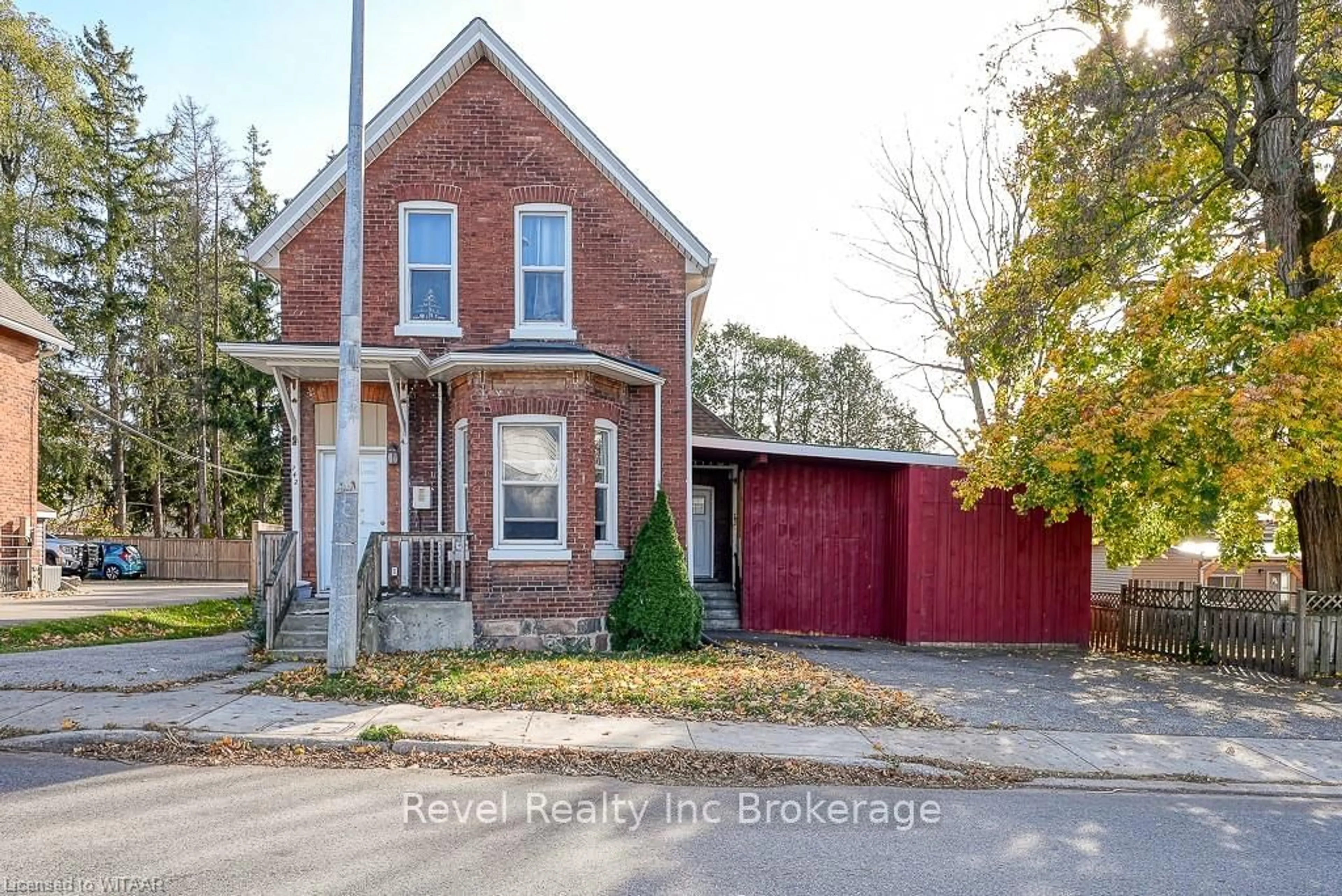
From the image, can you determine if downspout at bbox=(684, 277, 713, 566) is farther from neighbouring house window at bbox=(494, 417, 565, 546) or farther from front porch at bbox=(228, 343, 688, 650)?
neighbouring house window at bbox=(494, 417, 565, 546)

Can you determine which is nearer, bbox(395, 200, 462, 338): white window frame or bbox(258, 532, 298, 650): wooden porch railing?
Answer: bbox(258, 532, 298, 650): wooden porch railing

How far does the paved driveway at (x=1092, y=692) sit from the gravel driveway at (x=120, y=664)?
26.5 ft

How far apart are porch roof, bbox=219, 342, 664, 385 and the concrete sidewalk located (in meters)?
4.83

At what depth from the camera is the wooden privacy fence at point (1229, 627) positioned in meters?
12.7

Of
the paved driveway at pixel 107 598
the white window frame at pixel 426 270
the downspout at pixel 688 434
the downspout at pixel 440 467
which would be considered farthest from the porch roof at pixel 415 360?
the paved driveway at pixel 107 598

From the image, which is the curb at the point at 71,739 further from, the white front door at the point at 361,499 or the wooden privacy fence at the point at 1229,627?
the wooden privacy fence at the point at 1229,627

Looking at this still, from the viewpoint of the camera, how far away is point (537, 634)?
12664 mm

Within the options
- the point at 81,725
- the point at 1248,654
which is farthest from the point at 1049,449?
the point at 81,725

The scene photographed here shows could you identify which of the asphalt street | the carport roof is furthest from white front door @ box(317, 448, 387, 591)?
the asphalt street

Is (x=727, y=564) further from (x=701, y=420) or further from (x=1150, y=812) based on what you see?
(x=1150, y=812)

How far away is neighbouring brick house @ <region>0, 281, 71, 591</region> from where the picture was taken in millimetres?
22562

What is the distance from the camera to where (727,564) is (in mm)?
19516

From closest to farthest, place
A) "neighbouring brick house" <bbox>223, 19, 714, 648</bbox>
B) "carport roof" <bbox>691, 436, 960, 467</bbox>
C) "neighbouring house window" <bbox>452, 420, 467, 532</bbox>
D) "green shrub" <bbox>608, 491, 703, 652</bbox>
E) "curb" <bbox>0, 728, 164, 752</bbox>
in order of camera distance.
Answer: "curb" <bbox>0, 728, 164, 752</bbox>
"neighbouring brick house" <bbox>223, 19, 714, 648</bbox>
"green shrub" <bbox>608, 491, 703, 652</bbox>
"neighbouring house window" <bbox>452, 420, 467, 532</bbox>
"carport roof" <bbox>691, 436, 960, 467</bbox>

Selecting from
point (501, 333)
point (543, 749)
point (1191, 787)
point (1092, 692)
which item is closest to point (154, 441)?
point (501, 333)
